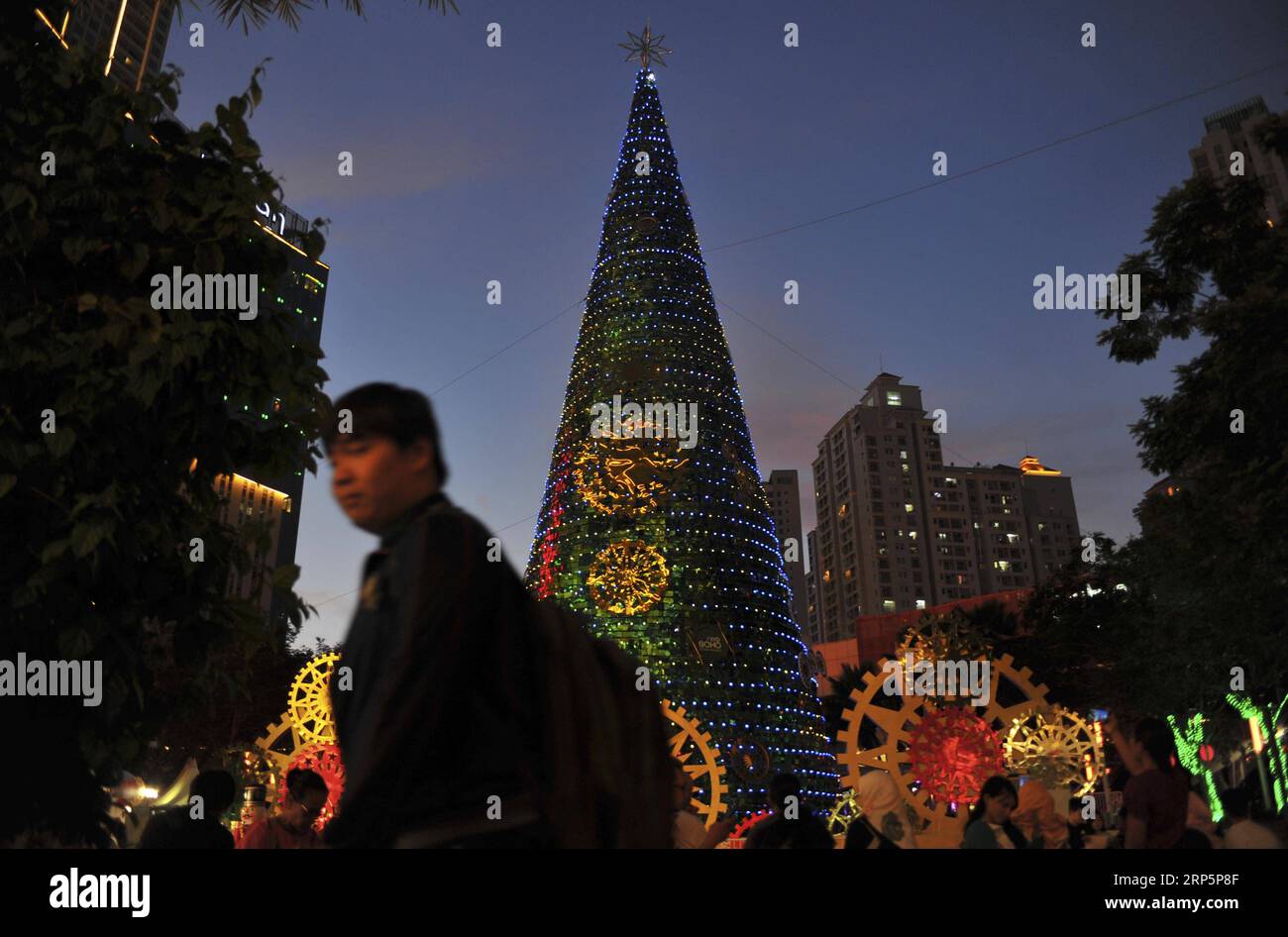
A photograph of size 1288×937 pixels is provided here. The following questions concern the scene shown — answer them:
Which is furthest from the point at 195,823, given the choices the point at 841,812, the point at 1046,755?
the point at 841,812

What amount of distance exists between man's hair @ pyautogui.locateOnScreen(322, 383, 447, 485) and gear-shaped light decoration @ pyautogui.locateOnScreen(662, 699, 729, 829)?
26.7 feet

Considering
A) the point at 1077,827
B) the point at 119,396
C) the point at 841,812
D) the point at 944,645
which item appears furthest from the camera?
the point at 841,812

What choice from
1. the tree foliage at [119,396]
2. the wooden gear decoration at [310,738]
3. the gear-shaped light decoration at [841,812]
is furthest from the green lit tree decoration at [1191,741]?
the tree foliage at [119,396]

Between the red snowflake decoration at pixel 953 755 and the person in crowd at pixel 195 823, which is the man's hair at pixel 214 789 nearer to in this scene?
the person in crowd at pixel 195 823

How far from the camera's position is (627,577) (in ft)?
43.1

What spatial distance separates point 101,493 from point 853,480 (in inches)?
3899

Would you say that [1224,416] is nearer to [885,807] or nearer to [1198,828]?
[1198,828]

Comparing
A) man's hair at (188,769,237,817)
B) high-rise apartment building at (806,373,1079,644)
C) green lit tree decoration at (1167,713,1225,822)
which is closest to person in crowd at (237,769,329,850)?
man's hair at (188,769,237,817)

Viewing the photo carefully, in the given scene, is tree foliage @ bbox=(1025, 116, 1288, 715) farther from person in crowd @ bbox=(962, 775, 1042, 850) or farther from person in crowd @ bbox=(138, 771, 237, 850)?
person in crowd @ bbox=(138, 771, 237, 850)

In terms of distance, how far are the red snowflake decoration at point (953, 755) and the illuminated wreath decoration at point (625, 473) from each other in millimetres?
5700

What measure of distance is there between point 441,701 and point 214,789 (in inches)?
135

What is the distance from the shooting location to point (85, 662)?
3.46 metres

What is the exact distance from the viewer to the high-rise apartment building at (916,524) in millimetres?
96438
